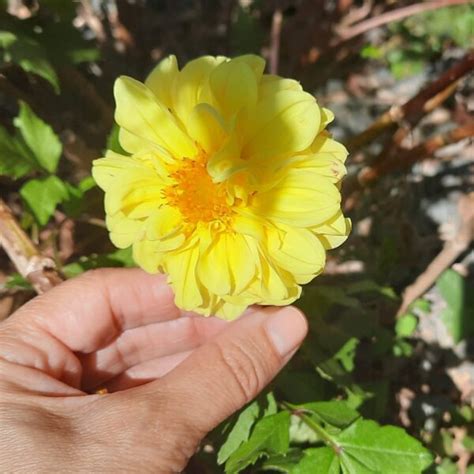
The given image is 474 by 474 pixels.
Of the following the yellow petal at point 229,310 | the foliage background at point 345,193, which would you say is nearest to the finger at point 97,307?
the foliage background at point 345,193

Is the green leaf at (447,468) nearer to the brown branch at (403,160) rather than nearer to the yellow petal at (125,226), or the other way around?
the brown branch at (403,160)

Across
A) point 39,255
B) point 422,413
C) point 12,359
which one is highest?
point 39,255

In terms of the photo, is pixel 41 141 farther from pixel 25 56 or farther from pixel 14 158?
pixel 25 56

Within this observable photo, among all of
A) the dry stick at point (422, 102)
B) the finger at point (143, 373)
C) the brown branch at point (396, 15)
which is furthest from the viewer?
the brown branch at point (396, 15)

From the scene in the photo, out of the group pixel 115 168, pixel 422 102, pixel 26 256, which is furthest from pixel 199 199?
pixel 422 102

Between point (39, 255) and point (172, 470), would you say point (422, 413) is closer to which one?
point (172, 470)

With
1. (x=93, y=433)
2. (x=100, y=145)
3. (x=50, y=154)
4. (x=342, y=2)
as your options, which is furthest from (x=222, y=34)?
(x=93, y=433)

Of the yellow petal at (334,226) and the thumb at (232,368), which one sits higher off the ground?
the yellow petal at (334,226)

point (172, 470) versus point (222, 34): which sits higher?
point (222, 34)
